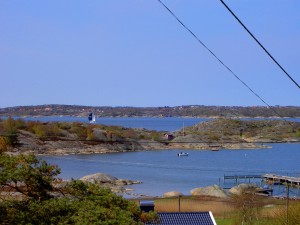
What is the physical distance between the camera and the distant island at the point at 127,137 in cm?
6762

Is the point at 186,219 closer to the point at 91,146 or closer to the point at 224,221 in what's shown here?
the point at 224,221

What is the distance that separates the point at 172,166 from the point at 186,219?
4102cm

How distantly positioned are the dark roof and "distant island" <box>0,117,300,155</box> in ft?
130

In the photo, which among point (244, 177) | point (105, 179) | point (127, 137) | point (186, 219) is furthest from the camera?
point (127, 137)

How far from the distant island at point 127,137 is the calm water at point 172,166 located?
269 centimetres

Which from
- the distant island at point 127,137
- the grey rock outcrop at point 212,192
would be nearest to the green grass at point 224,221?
the grey rock outcrop at point 212,192

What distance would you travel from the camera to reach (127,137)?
81938mm

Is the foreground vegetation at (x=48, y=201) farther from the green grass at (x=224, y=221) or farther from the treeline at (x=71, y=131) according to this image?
the treeline at (x=71, y=131)

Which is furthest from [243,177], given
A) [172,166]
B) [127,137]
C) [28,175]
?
[127,137]

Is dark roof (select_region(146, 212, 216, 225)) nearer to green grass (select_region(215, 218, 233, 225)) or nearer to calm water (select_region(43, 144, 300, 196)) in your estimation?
green grass (select_region(215, 218, 233, 225))

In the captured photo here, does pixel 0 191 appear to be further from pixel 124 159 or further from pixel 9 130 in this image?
pixel 9 130

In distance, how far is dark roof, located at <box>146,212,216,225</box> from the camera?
13875 millimetres

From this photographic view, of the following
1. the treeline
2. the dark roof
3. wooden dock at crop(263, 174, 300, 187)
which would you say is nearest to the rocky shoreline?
the treeline

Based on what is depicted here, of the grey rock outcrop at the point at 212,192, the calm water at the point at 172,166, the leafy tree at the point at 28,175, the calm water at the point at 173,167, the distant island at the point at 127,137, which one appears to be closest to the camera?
the leafy tree at the point at 28,175
